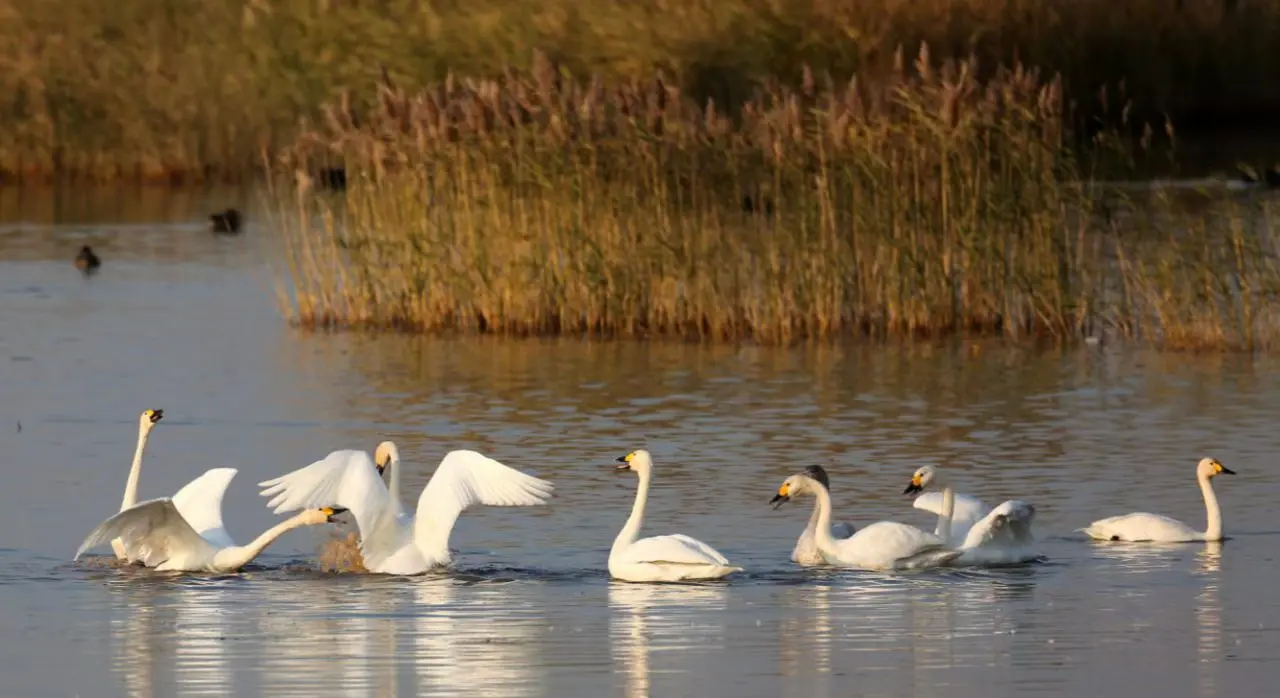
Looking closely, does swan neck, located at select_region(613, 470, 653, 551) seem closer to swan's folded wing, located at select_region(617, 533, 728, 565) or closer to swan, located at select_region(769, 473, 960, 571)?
swan's folded wing, located at select_region(617, 533, 728, 565)

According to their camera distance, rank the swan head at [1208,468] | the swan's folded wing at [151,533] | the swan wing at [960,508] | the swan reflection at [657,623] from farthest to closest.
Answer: the swan head at [1208,468], the swan wing at [960,508], the swan's folded wing at [151,533], the swan reflection at [657,623]

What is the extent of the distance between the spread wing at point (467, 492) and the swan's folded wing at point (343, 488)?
0.23 metres

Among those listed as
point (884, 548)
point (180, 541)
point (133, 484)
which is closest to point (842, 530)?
point (884, 548)

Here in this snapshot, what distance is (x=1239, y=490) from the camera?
14.0m

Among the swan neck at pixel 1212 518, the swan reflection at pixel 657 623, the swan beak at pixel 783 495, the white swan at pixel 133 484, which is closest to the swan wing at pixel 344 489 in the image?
the white swan at pixel 133 484

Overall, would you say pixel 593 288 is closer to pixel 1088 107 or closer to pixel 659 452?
pixel 659 452

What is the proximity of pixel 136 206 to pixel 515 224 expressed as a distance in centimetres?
1763

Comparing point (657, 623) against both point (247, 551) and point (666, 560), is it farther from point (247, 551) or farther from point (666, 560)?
point (247, 551)

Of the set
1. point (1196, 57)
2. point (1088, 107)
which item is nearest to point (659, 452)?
point (1088, 107)

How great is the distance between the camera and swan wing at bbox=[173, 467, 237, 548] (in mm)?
12445

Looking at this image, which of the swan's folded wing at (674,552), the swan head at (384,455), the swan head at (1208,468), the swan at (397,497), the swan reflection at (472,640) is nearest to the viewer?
the swan reflection at (472,640)

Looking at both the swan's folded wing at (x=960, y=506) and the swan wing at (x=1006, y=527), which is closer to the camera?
the swan wing at (x=1006, y=527)

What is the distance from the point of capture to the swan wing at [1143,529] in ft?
40.3

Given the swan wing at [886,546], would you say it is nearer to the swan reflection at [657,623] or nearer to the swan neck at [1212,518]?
the swan reflection at [657,623]
